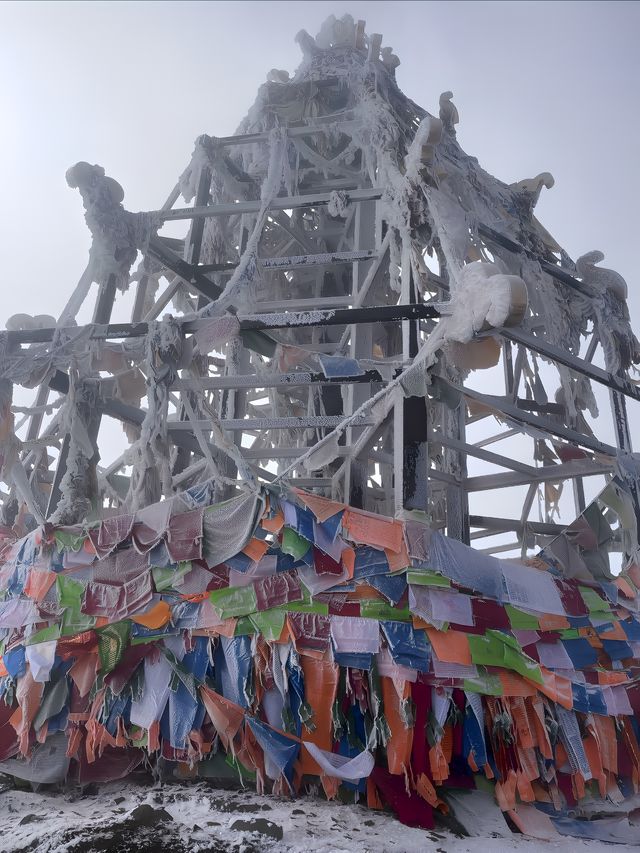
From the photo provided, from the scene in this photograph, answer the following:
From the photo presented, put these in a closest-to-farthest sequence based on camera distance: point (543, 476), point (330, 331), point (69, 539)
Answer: point (69, 539)
point (543, 476)
point (330, 331)

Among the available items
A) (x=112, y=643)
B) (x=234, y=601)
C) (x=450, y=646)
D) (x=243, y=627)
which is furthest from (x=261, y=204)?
(x=450, y=646)

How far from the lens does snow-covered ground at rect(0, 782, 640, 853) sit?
12.4 feet

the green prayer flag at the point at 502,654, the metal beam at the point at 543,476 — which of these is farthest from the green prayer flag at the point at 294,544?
the metal beam at the point at 543,476

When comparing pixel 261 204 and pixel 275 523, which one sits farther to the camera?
pixel 261 204

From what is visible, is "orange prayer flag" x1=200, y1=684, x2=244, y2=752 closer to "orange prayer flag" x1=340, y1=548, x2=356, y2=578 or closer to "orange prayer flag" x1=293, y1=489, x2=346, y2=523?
"orange prayer flag" x1=340, y1=548, x2=356, y2=578

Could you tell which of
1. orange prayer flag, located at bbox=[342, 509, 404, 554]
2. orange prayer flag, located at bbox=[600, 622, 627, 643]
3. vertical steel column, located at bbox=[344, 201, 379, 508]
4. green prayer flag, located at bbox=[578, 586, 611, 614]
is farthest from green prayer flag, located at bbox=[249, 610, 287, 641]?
orange prayer flag, located at bbox=[600, 622, 627, 643]

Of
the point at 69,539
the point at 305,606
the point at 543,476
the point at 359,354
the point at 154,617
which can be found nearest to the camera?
the point at 305,606

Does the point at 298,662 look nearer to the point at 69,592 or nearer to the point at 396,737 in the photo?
the point at 396,737

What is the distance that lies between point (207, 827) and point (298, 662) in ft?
4.05

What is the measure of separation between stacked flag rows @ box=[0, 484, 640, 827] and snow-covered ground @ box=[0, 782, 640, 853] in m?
0.19

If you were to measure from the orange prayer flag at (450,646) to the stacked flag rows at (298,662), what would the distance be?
2cm

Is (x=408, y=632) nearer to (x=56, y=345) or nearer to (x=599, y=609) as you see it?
(x=599, y=609)

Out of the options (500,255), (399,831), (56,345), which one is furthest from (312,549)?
(500,255)

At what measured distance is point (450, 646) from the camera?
4785mm
